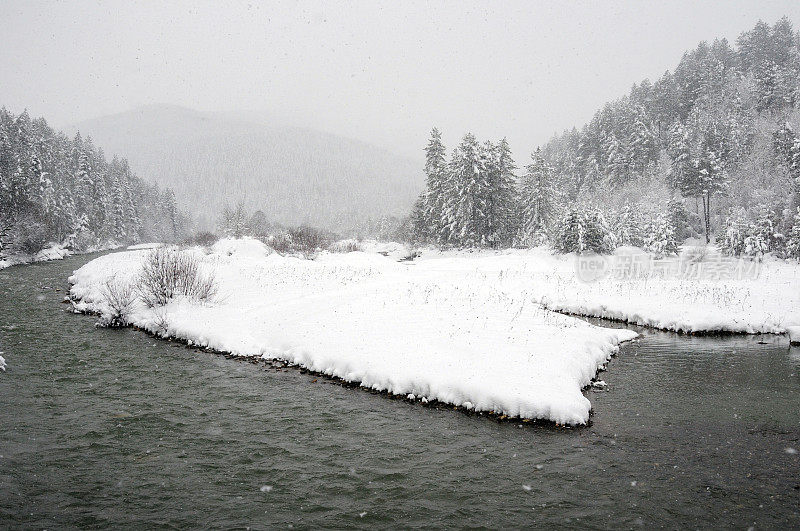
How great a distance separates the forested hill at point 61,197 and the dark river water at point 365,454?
31.7 meters

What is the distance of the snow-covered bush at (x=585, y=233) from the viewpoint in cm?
3962

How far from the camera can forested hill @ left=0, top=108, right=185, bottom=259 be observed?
46.9 m

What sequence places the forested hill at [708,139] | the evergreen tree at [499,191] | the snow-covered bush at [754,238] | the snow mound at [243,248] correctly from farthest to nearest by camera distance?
the evergreen tree at [499,191]
the forested hill at [708,139]
the snow mound at [243,248]
the snow-covered bush at [754,238]

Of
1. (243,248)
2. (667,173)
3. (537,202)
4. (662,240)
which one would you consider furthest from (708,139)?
(243,248)

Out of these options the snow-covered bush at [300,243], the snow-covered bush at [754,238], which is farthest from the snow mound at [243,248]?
the snow-covered bush at [754,238]

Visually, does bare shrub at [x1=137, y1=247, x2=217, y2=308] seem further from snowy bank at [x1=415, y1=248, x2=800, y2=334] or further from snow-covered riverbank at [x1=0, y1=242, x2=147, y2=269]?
snow-covered riverbank at [x1=0, y1=242, x2=147, y2=269]

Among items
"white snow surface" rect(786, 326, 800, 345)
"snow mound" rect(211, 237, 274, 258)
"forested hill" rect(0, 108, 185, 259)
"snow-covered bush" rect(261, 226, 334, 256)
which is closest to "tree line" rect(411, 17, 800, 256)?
"snow-covered bush" rect(261, 226, 334, 256)

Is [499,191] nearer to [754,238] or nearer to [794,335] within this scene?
[754,238]

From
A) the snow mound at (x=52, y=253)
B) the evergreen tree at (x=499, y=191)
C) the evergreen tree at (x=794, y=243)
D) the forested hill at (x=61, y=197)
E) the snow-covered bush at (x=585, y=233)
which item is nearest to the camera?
the evergreen tree at (x=794, y=243)

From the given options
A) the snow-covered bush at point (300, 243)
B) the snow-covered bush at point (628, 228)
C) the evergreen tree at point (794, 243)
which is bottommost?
the snow-covered bush at point (300, 243)

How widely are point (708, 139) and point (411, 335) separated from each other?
56.8 meters

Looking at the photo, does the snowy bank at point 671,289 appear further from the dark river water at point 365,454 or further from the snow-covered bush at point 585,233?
the dark river water at point 365,454

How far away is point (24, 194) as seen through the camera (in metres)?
51.0

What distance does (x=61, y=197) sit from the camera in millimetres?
61500
